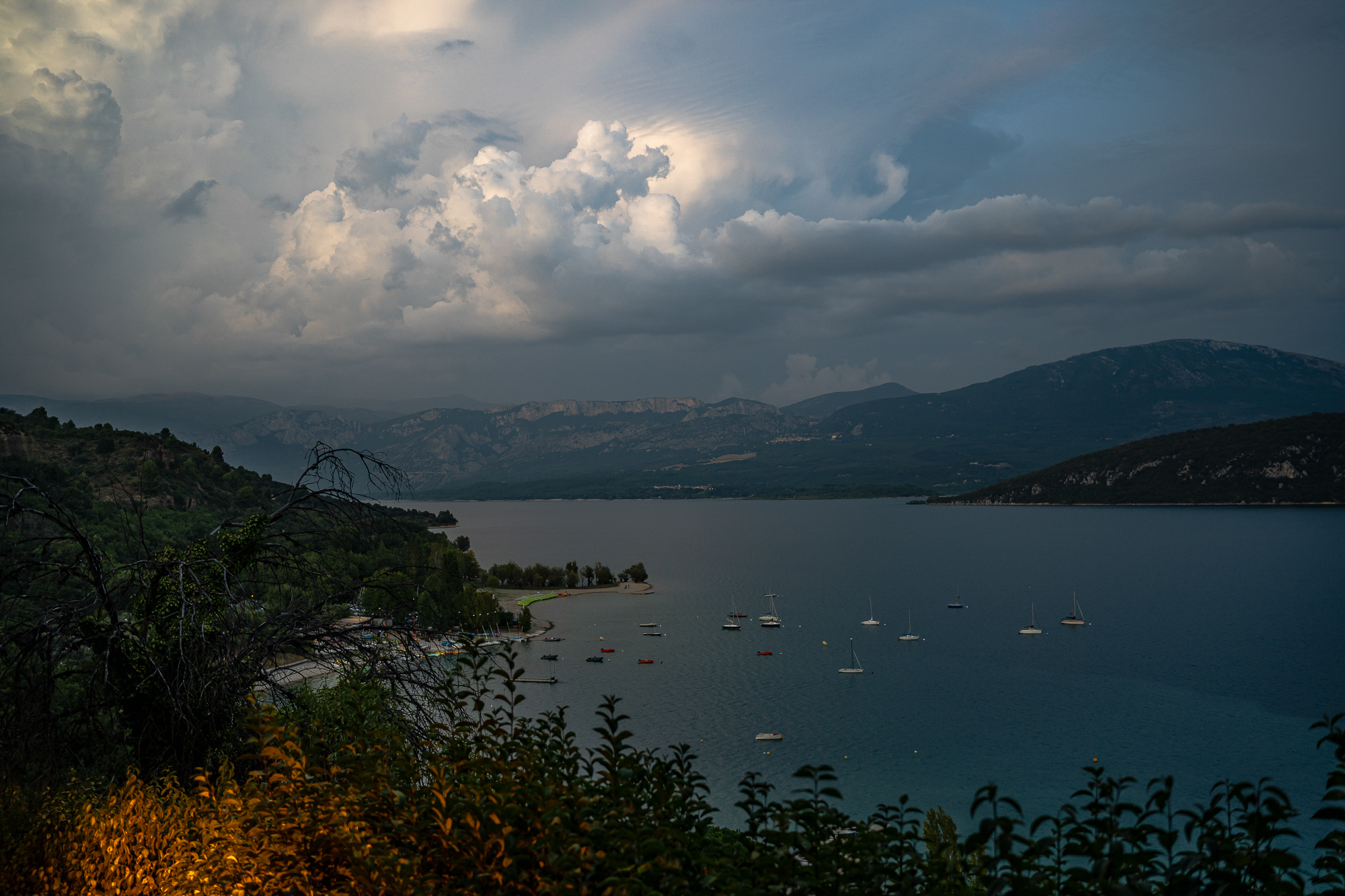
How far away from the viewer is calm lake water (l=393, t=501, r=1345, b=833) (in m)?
49.3

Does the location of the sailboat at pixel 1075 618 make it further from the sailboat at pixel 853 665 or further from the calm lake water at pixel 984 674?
the sailboat at pixel 853 665

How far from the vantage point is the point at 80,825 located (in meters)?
6.31

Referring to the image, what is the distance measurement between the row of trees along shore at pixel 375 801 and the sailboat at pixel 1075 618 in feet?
316

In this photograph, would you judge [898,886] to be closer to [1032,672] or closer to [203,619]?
[203,619]

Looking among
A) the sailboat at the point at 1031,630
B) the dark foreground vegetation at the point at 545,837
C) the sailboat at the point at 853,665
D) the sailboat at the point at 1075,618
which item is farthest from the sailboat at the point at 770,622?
the dark foreground vegetation at the point at 545,837

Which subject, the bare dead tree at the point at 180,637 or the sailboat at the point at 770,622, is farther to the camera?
the sailboat at the point at 770,622

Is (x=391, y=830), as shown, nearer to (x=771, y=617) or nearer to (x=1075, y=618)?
(x=771, y=617)

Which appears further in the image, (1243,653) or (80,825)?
(1243,653)

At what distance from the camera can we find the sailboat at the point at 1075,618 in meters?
92.0

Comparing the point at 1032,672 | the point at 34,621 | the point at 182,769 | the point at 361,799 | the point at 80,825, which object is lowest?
the point at 1032,672

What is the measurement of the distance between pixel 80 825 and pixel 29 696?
8.11ft

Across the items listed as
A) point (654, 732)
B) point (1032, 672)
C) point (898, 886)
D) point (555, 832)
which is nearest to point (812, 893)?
point (898, 886)

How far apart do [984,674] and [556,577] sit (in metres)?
81.5

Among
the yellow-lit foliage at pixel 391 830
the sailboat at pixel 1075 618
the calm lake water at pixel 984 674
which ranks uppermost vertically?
the yellow-lit foliage at pixel 391 830
